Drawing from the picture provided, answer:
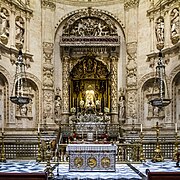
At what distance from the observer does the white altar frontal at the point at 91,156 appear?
1306cm

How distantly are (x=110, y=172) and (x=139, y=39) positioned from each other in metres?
13.4

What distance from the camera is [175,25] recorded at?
72.0 ft

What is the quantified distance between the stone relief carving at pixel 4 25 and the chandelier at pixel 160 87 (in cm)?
836

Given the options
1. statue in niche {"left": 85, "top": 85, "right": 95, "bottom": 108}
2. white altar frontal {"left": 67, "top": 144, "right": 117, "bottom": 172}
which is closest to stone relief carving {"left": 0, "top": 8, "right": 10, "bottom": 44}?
statue in niche {"left": 85, "top": 85, "right": 95, "bottom": 108}

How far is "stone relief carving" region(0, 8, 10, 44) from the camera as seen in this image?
71.3 feet

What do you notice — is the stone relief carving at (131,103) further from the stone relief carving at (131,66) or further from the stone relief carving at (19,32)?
the stone relief carving at (19,32)

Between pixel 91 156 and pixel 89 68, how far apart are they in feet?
43.8

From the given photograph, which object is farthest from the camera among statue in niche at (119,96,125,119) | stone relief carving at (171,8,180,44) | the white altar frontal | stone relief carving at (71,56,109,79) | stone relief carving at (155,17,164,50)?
stone relief carving at (71,56,109,79)

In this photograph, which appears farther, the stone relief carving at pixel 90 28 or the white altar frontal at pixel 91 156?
the stone relief carving at pixel 90 28

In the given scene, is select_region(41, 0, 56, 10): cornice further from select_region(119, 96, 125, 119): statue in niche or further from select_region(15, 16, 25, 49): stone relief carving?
select_region(119, 96, 125, 119): statue in niche

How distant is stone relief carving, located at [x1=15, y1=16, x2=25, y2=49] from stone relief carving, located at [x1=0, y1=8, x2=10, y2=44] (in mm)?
980

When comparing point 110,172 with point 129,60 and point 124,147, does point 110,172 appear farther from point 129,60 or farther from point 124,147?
point 129,60

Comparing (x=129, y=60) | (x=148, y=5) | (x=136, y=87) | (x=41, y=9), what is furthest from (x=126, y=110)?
(x=41, y=9)

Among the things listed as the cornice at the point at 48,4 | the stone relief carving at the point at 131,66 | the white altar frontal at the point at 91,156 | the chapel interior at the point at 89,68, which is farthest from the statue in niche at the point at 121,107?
the white altar frontal at the point at 91,156
